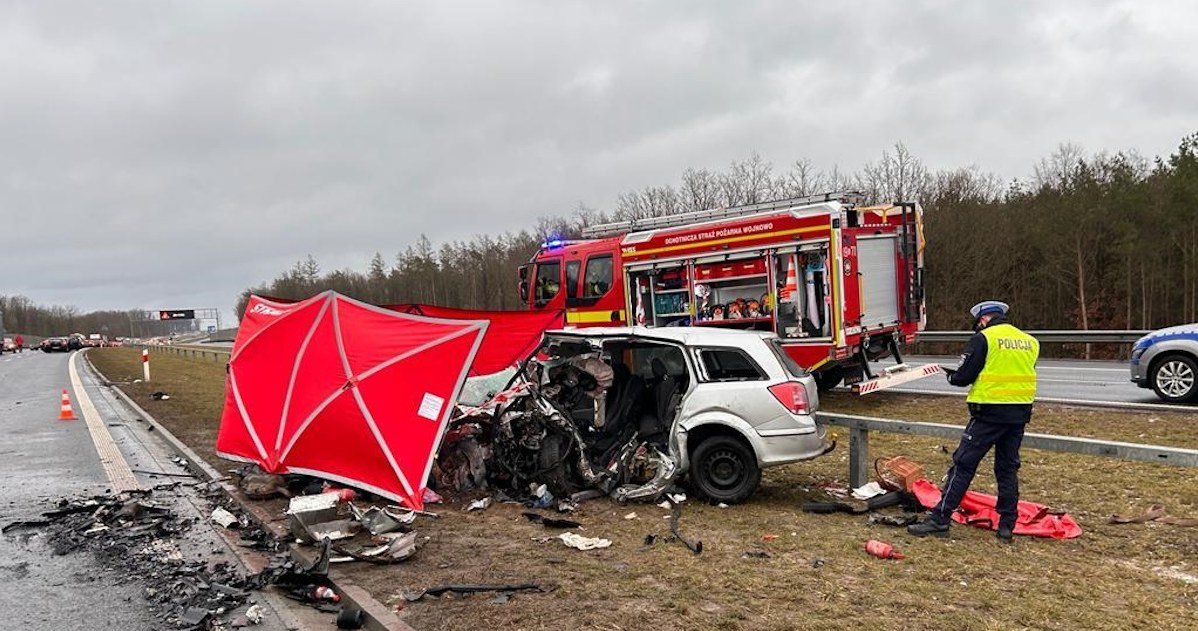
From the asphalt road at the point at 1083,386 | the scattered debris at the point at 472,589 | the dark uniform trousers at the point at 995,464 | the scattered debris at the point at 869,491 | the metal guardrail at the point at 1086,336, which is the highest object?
the metal guardrail at the point at 1086,336

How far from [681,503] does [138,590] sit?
13.5ft

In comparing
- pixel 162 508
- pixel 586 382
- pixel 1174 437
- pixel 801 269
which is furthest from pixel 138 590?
pixel 1174 437

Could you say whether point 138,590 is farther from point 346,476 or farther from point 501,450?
point 501,450

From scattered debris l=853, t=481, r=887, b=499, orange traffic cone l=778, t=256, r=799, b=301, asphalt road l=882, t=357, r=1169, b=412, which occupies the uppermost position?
orange traffic cone l=778, t=256, r=799, b=301

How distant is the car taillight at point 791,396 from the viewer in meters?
6.34

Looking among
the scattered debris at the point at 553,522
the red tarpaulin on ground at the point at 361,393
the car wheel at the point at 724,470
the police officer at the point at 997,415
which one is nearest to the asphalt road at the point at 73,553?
the red tarpaulin on ground at the point at 361,393

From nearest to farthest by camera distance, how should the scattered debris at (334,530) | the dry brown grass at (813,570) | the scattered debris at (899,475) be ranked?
the dry brown grass at (813,570), the scattered debris at (334,530), the scattered debris at (899,475)

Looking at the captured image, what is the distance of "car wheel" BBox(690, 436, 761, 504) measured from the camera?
6.42m

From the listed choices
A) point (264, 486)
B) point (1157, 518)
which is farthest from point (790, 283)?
point (264, 486)

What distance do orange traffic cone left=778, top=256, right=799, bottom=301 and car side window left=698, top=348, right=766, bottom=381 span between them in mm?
4730

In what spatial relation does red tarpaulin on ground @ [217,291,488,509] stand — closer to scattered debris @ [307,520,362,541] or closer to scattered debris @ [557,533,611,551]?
scattered debris @ [307,520,362,541]

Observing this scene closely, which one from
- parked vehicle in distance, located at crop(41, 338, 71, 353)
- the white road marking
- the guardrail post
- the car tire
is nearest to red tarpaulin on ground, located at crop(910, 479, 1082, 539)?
the guardrail post

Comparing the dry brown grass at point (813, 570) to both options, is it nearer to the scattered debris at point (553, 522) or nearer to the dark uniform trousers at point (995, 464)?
the scattered debris at point (553, 522)

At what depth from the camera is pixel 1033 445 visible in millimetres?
5793
